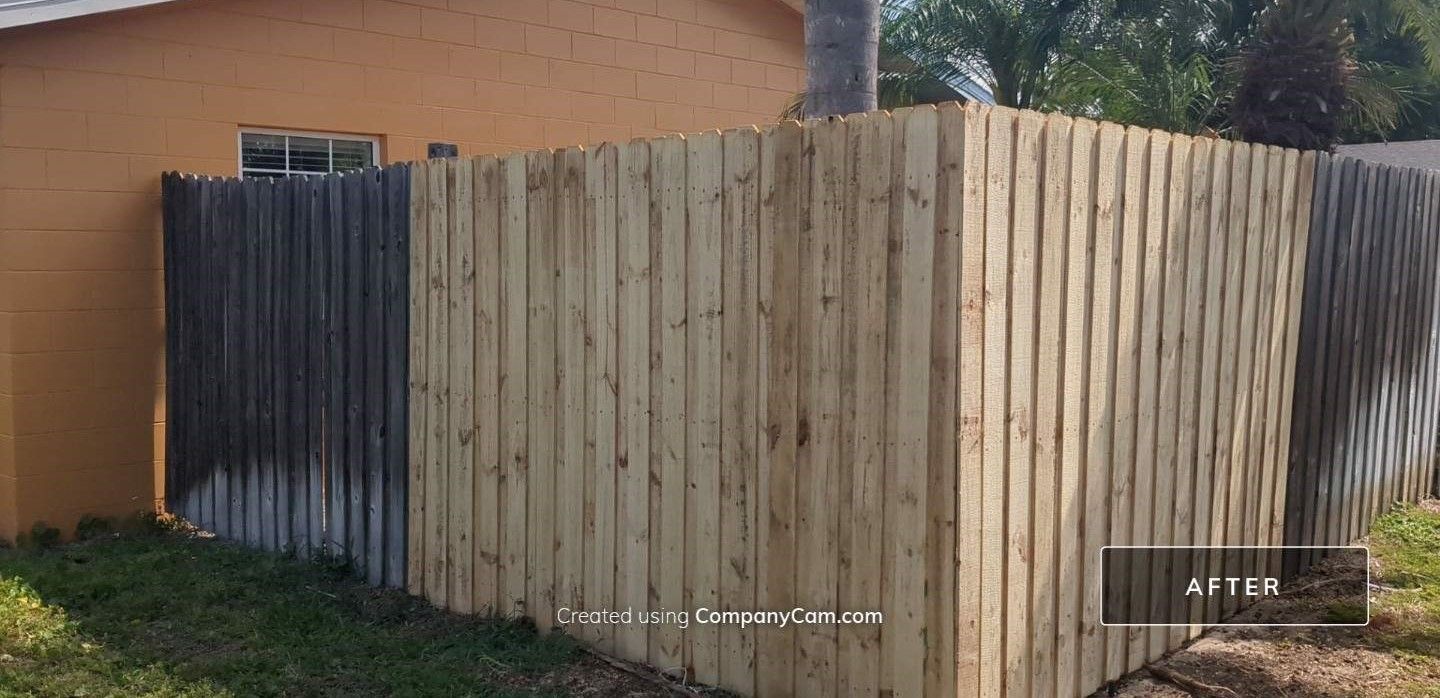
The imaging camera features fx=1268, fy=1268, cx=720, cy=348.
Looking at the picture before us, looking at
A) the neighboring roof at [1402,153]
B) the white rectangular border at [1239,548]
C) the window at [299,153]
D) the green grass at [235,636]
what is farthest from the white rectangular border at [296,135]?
the neighboring roof at [1402,153]

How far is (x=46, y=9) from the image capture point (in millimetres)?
6863

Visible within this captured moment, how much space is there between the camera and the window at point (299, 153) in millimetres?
8289

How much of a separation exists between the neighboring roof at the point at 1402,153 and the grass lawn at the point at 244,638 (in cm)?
1106

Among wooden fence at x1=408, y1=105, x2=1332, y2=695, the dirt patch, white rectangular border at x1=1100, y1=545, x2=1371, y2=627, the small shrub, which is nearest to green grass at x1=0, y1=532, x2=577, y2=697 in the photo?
wooden fence at x1=408, y1=105, x2=1332, y2=695

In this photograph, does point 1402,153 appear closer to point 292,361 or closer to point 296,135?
point 296,135

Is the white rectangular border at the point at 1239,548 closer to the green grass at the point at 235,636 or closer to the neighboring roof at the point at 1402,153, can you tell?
the green grass at the point at 235,636

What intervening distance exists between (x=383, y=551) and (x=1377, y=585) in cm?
482

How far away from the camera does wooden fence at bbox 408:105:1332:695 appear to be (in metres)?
4.00

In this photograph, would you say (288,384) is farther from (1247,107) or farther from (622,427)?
(1247,107)

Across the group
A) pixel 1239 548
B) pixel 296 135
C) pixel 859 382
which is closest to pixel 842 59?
pixel 859 382

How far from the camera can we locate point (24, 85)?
7.16 metres

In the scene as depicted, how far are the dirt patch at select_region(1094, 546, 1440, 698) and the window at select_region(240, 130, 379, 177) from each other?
5996 millimetres

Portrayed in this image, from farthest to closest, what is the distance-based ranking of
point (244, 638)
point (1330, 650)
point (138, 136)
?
1. point (138, 136)
2. point (244, 638)
3. point (1330, 650)

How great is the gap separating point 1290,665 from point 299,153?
669 centimetres
